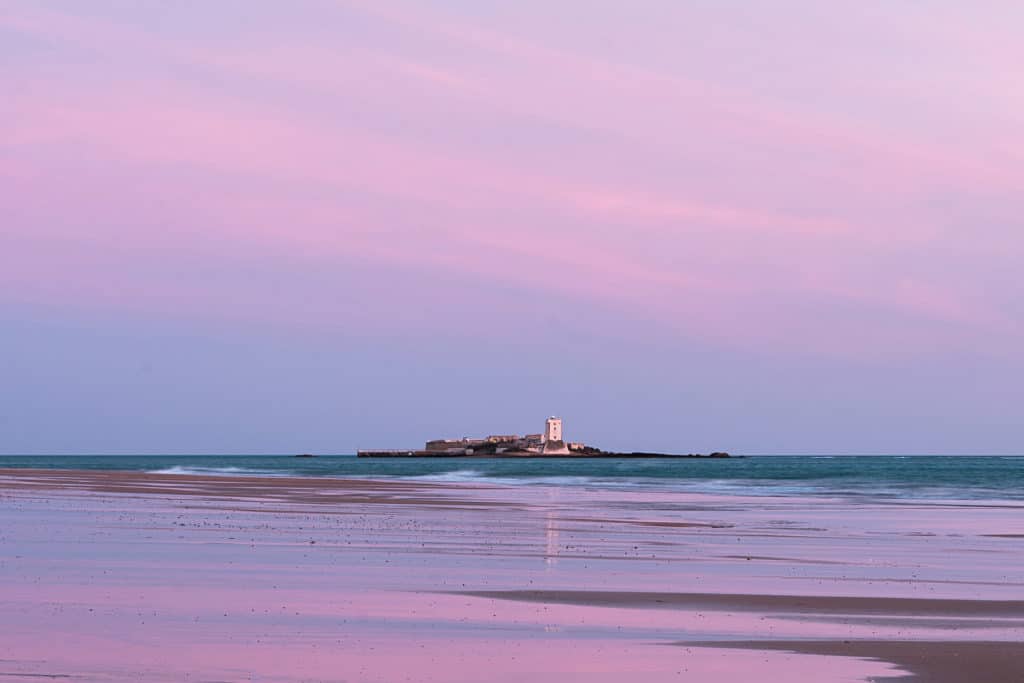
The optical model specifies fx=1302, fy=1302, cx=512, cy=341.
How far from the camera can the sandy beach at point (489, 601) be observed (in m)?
12.2

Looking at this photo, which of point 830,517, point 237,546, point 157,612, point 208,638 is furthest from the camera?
point 830,517

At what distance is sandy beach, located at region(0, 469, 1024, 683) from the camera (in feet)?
40.2

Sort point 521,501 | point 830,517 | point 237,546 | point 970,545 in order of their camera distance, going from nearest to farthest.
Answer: point 237,546, point 970,545, point 830,517, point 521,501

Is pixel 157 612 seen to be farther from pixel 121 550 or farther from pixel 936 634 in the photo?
pixel 936 634

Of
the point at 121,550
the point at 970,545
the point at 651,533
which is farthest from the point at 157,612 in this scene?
the point at 970,545

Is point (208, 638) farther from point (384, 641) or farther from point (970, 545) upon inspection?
point (970, 545)

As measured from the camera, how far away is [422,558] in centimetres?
2233

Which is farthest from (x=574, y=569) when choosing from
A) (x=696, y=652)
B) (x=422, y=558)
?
(x=696, y=652)

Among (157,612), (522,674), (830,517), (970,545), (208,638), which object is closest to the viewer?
Result: (522,674)

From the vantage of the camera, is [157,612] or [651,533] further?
[651,533]

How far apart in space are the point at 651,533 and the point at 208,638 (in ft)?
62.0

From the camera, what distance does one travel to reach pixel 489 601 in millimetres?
16812

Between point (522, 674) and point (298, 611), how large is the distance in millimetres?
4336

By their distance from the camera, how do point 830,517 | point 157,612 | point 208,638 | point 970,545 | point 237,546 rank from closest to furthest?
point 208,638, point 157,612, point 237,546, point 970,545, point 830,517
